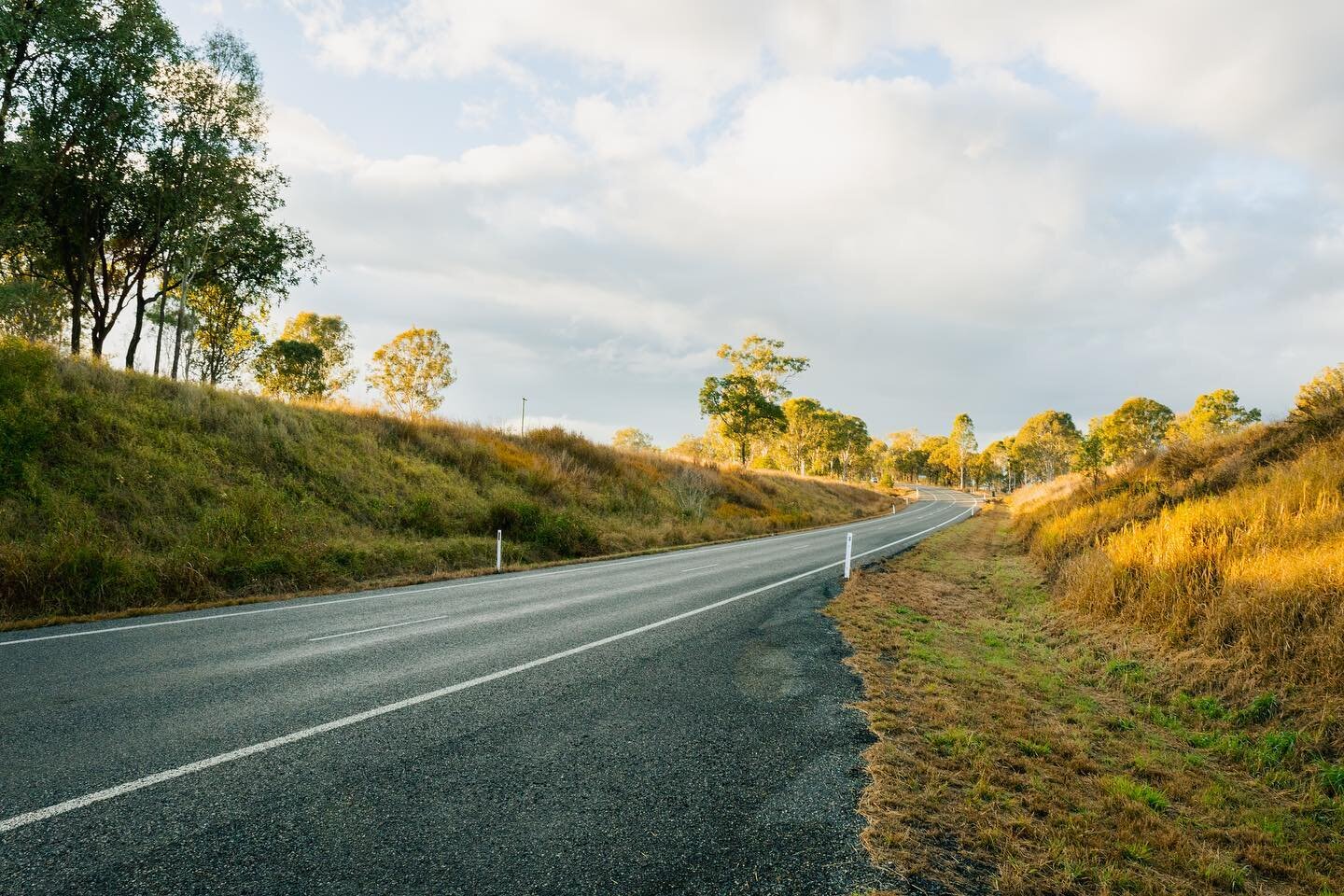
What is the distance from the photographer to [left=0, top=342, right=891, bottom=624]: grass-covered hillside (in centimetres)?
935

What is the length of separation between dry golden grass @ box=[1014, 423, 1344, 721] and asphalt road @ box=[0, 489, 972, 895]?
13.6 feet

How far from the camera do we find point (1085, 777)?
4.23m

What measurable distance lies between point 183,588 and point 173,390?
32.9 feet

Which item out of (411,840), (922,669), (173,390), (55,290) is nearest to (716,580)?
(922,669)

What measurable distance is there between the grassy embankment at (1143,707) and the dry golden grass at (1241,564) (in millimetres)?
29

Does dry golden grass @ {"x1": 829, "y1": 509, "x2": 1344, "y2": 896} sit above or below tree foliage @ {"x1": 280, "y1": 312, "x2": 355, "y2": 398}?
below

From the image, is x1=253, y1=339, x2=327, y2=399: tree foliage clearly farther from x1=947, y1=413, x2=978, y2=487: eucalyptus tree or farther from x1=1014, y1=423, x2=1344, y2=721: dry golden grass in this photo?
x1=947, y1=413, x2=978, y2=487: eucalyptus tree

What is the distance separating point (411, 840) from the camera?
3002 mm

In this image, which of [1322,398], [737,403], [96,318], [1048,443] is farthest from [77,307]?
[1048,443]

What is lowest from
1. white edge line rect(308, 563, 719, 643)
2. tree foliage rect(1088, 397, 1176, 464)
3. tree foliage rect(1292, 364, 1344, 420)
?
white edge line rect(308, 563, 719, 643)

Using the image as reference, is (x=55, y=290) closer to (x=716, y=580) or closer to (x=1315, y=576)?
(x=716, y=580)

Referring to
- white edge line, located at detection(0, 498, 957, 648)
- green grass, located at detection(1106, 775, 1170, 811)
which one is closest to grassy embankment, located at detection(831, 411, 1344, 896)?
green grass, located at detection(1106, 775, 1170, 811)

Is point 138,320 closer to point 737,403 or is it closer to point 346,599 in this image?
point 346,599

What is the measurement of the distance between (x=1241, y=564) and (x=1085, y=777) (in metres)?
4.90
